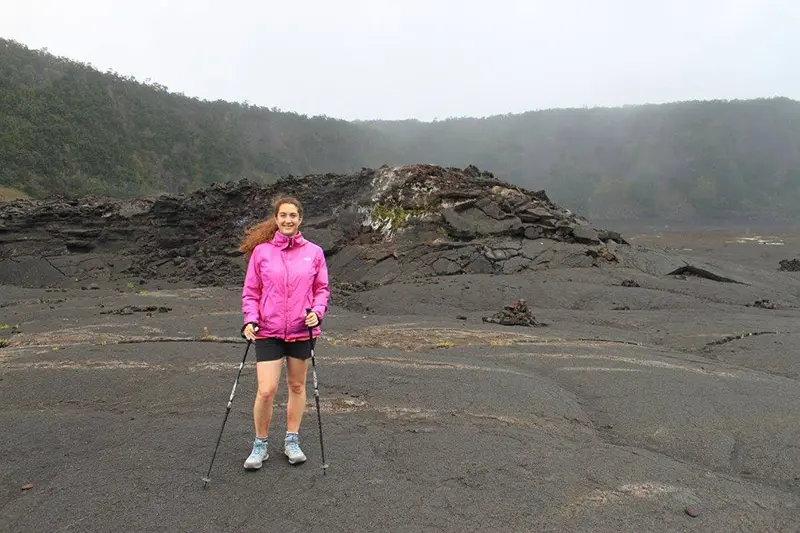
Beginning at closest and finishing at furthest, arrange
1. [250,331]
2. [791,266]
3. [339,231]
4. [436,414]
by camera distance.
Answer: [250,331], [436,414], [791,266], [339,231]

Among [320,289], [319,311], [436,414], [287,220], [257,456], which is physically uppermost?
[287,220]

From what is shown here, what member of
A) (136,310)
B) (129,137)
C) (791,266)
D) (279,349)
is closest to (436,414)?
(279,349)

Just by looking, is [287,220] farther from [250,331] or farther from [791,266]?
[791,266]

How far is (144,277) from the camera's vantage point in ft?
63.7

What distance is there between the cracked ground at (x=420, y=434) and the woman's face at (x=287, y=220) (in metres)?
1.58

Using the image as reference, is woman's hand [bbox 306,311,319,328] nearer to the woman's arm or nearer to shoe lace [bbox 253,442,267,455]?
the woman's arm

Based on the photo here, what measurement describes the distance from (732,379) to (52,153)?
50.3m

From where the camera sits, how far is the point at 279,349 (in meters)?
3.62

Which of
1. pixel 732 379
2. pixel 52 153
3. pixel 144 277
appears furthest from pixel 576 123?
pixel 732 379

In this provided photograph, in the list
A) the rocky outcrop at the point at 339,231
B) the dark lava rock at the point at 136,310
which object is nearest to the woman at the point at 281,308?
the dark lava rock at the point at 136,310

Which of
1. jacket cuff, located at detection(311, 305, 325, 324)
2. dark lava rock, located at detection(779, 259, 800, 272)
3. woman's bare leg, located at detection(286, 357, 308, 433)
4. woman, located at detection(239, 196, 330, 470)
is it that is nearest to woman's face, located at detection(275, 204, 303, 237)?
woman, located at detection(239, 196, 330, 470)

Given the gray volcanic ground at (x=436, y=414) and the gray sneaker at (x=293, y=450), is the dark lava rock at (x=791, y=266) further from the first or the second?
the gray sneaker at (x=293, y=450)

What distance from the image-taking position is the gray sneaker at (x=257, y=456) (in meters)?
3.60

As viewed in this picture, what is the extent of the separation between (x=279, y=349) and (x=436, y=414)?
71.8 inches
